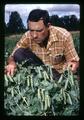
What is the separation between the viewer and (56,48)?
423 cm

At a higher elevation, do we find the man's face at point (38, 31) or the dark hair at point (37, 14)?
the dark hair at point (37, 14)

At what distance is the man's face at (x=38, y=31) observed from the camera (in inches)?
167

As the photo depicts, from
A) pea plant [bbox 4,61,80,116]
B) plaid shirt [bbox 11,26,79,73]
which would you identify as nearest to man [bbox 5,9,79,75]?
plaid shirt [bbox 11,26,79,73]

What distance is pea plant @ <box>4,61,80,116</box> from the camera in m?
4.16

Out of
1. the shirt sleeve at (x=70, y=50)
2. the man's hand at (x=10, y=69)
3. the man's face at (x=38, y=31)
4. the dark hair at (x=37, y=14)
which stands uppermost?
the dark hair at (x=37, y=14)

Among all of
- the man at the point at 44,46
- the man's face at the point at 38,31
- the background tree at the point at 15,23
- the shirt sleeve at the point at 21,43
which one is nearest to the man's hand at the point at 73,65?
the man at the point at 44,46

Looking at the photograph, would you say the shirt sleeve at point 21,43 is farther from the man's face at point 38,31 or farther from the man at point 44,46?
the man's face at point 38,31

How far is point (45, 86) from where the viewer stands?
4191 mm

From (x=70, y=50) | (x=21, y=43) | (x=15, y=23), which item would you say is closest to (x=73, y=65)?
(x=70, y=50)

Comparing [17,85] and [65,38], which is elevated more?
[65,38]

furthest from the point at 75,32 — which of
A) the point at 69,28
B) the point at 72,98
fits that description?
the point at 72,98

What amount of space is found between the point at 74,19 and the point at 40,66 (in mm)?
954

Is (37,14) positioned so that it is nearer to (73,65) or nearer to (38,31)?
(38,31)

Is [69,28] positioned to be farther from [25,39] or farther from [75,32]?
[25,39]
